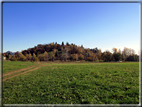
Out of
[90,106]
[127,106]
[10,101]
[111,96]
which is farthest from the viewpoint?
[10,101]

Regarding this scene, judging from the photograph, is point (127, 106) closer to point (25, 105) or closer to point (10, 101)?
point (25, 105)

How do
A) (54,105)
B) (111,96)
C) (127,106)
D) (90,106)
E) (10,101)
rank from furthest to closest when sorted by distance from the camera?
(10,101) < (111,96) < (54,105) < (90,106) < (127,106)

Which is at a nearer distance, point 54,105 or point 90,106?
point 90,106

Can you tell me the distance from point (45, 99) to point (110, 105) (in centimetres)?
399

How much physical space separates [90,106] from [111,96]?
170 centimetres

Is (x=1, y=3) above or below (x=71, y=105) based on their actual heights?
above

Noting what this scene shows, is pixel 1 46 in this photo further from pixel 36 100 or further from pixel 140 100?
pixel 140 100

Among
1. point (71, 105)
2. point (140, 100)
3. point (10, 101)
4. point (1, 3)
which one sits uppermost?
point (1, 3)

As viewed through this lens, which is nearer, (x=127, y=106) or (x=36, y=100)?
(x=127, y=106)

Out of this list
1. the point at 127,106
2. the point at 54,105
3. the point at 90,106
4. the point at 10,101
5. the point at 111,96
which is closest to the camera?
the point at 127,106

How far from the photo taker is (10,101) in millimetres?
5551

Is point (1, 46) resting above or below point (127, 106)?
above

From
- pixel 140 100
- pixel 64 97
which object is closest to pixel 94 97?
pixel 64 97

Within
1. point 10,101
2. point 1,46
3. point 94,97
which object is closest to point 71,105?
point 94,97
